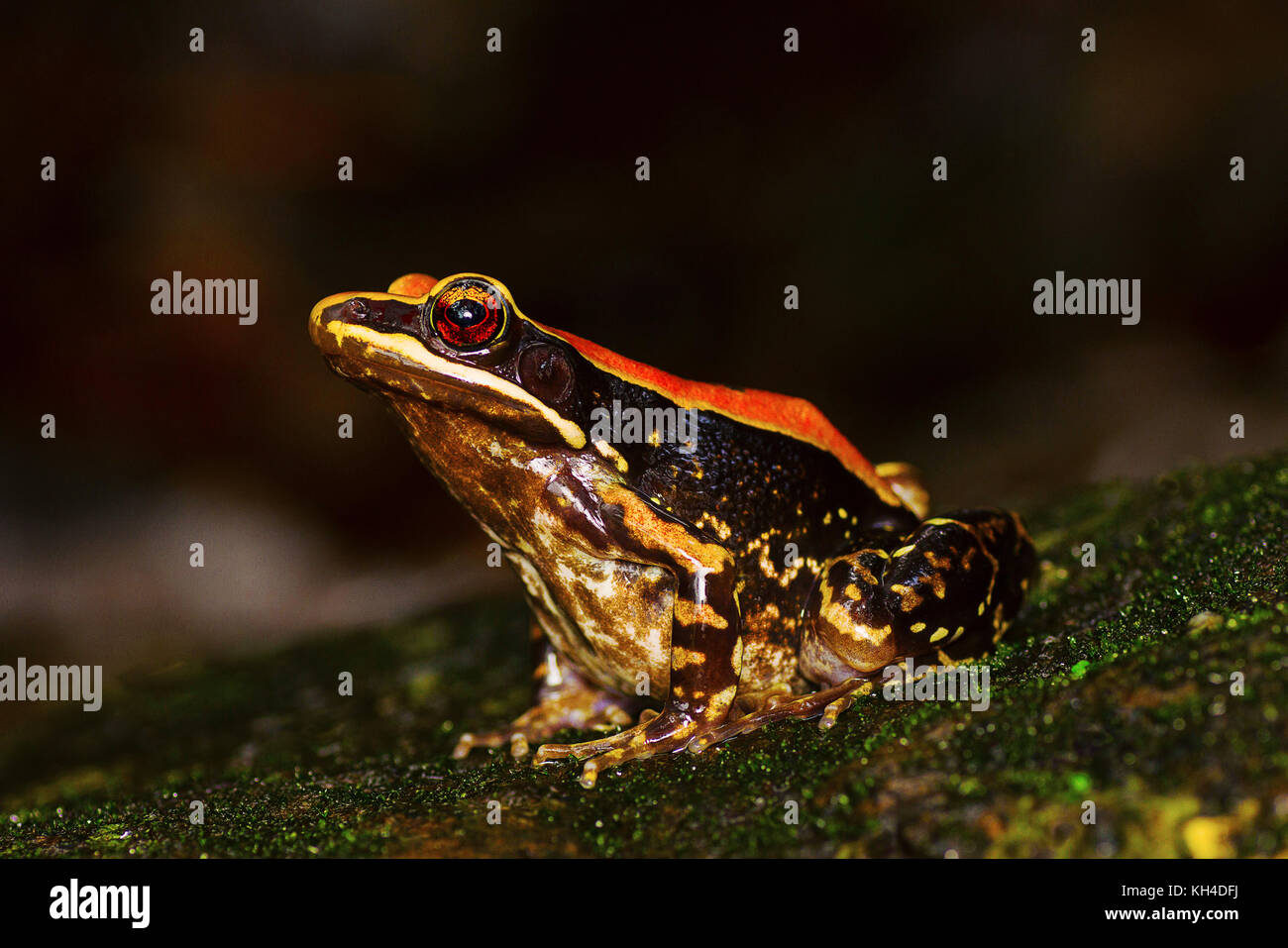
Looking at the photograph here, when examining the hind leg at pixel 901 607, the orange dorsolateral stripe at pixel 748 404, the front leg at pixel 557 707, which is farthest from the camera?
the front leg at pixel 557 707

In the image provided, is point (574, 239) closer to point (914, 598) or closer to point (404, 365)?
point (404, 365)

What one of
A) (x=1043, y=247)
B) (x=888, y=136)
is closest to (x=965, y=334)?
(x=1043, y=247)

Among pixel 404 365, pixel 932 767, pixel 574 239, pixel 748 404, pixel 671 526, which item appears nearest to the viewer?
pixel 932 767

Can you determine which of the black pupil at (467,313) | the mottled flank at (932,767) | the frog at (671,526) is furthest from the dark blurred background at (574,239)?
the black pupil at (467,313)

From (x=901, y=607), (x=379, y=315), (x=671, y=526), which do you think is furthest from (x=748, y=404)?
(x=379, y=315)

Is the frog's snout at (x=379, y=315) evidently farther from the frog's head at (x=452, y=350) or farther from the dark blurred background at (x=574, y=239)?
the dark blurred background at (x=574, y=239)

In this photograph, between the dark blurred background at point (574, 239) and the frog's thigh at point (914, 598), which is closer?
the frog's thigh at point (914, 598)
